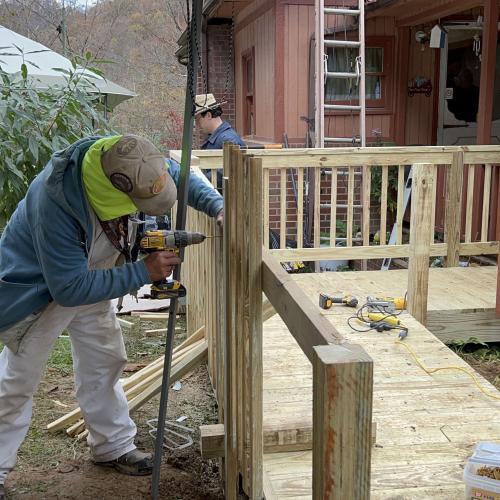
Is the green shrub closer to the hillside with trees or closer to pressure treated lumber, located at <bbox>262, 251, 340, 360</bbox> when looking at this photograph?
pressure treated lumber, located at <bbox>262, 251, 340, 360</bbox>

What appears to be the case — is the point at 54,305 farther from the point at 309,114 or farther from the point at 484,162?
the point at 309,114

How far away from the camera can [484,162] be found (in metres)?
6.76

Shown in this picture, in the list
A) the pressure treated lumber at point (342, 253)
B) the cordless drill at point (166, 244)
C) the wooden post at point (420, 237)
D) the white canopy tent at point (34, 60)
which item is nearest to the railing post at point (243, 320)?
the cordless drill at point (166, 244)

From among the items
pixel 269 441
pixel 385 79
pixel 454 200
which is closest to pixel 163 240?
pixel 269 441

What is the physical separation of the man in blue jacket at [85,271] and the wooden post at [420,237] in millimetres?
1787

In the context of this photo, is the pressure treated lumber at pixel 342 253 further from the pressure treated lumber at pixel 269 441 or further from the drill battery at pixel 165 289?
the drill battery at pixel 165 289

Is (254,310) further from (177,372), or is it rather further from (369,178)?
(369,178)

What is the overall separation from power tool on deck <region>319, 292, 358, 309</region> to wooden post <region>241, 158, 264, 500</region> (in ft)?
9.81

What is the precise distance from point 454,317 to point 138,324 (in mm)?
2921

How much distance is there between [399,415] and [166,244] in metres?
1.52

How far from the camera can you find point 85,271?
107 inches

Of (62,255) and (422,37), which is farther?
(422,37)

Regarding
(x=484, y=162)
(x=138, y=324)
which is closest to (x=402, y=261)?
(x=484, y=162)

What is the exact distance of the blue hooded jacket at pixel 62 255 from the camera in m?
2.68
